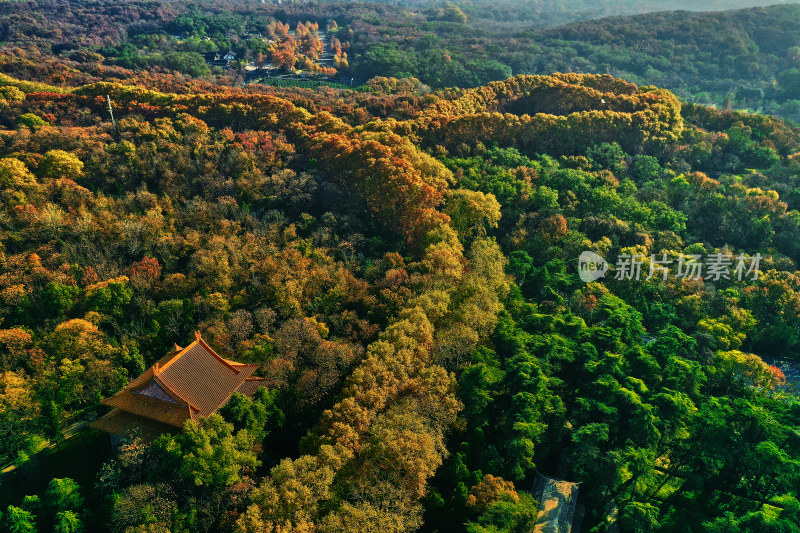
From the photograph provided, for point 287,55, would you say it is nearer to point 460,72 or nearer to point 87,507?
point 460,72

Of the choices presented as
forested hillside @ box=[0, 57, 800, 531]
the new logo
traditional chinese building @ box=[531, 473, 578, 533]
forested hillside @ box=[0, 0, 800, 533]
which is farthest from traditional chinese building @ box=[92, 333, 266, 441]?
the new logo

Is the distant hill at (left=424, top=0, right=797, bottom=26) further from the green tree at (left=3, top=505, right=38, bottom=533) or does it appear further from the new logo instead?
the green tree at (left=3, top=505, right=38, bottom=533)

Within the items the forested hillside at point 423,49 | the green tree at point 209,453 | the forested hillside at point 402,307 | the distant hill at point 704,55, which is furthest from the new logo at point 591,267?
the distant hill at point 704,55

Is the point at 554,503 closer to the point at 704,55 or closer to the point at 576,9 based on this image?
the point at 704,55

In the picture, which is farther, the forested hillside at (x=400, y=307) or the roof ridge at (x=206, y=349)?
the roof ridge at (x=206, y=349)

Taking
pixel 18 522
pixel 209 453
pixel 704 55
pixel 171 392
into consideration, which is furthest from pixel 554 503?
pixel 704 55

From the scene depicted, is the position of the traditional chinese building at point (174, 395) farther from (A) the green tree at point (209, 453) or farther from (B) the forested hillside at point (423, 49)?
(B) the forested hillside at point (423, 49)

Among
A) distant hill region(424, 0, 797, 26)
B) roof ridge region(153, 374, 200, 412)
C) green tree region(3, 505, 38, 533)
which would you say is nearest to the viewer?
green tree region(3, 505, 38, 533)

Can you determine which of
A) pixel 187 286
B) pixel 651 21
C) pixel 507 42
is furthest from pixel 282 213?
pixel 651 21
